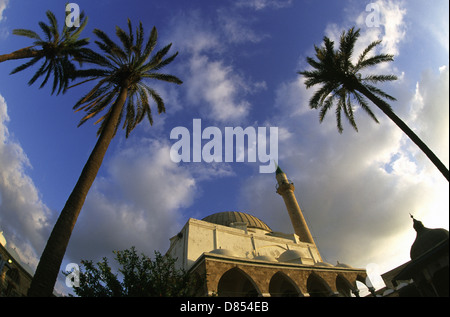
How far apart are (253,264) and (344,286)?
1184cm

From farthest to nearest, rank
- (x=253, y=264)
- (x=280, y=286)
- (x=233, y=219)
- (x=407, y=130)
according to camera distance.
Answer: (x=233, y=219)
(x=280, y=286)
(x=253, y=264)
(x=407, y=130)

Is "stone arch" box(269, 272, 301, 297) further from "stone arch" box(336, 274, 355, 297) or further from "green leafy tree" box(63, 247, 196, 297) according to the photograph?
"green leafy tree" box(63, 247, 196, 297)

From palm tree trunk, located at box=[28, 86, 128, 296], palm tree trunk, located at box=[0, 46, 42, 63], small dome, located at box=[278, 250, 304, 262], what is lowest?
palm tree trunk, located at box=[28, 86, 128, 296]

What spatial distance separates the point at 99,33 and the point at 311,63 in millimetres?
12647

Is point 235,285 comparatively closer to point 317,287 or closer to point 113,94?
point 317,287

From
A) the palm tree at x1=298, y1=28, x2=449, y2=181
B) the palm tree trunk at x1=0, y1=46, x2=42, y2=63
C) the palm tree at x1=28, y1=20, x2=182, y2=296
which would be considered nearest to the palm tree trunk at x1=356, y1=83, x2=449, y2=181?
the palm tree at x1=298, y1=28, x2=449, y2=181

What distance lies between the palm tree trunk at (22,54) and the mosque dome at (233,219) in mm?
22078

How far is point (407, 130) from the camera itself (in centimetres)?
1255

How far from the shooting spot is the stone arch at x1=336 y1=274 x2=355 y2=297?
70.1 ft

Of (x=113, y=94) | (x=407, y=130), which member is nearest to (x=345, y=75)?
(x=407, y=130)

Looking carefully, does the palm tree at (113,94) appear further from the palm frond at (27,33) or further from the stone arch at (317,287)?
the stone arch at (317,287)

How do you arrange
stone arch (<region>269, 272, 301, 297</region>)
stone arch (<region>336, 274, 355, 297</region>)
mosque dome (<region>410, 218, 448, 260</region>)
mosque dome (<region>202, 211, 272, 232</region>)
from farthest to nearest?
1. mosque dome (<region>202, 211, 272, 232</region>)
2. stone arch (<region>336, 274, 355, 297</region>)
3. stone arch (<region>269, 272, 301, 297</region>)
4. mosque dome (<region>410, 218, 448, 260</region>)

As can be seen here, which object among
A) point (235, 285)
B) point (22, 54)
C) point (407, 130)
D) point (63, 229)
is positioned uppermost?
point (22, 54)

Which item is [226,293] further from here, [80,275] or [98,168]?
[98,168]
